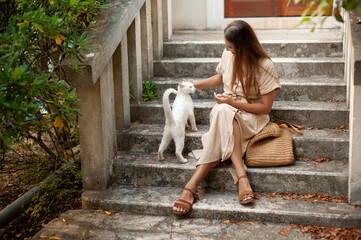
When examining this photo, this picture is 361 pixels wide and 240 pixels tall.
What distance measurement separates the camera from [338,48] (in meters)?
5.30

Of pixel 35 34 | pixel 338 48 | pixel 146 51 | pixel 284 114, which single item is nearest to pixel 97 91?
pixel 35 34

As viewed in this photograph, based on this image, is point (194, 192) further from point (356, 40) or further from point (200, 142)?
point (356, 40)

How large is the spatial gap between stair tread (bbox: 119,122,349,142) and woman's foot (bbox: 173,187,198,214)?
733 millimetres

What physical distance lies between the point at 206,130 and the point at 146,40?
1404 millimetres

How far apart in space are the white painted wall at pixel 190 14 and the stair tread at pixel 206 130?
9.97 ft

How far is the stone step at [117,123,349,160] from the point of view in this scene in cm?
409

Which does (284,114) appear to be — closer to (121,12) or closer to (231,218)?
(231,218)

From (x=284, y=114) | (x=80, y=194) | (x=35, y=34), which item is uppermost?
(x=35, y=34)

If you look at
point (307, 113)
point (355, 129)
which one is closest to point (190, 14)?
point (307, 113)

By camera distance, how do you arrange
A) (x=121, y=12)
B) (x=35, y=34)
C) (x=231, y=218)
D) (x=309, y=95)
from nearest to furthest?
(x=35, y=34) < (x=231, y=218) < (x=121, y=12) < (x=309, y=95)

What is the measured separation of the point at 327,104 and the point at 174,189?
1854 millimetres

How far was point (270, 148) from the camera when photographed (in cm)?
401

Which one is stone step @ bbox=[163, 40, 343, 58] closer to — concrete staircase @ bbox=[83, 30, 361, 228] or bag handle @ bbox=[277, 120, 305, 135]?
concrete staircase @ bbox=[83, 30, 361, 228]

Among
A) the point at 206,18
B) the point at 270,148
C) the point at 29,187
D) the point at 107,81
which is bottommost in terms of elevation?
the point at 29,187
